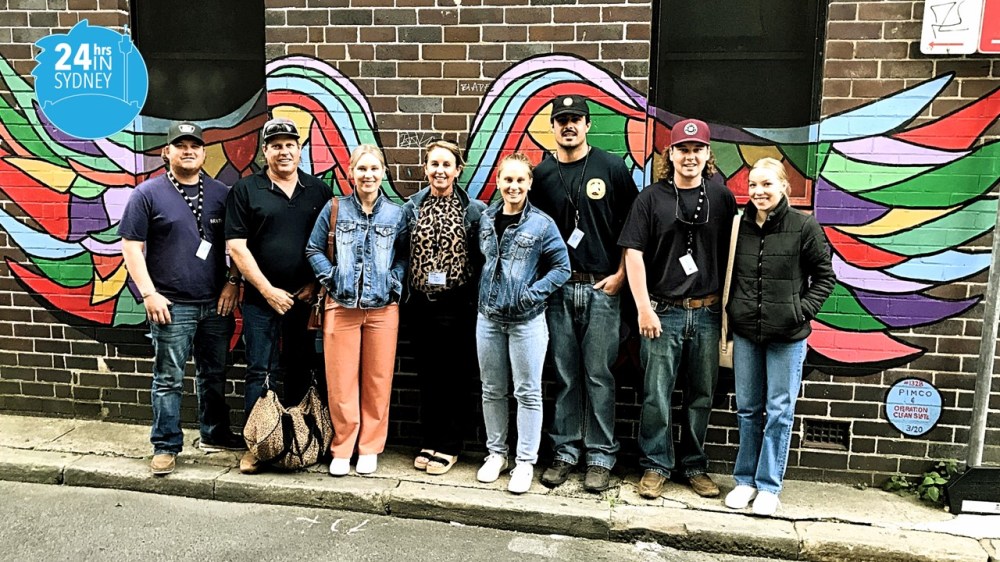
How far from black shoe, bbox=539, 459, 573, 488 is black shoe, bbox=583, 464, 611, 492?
0.40 ft

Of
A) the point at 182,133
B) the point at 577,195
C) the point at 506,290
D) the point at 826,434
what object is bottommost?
the point at 826,434

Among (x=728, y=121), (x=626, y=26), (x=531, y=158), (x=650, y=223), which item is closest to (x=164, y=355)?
(x=531, y=158)

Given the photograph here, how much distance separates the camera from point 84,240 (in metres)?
5.31

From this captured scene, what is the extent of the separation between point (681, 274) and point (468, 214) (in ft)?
A: 4.17

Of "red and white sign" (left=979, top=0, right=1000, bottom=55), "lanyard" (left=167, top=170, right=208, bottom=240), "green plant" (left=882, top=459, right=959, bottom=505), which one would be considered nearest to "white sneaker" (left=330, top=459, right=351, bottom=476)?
"lanyard" (left=167, top=170, right=208, bottom=240)

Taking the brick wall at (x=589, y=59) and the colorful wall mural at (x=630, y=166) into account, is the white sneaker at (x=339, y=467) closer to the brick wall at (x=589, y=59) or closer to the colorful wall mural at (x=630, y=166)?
the brick wall at (x=589, y=59)

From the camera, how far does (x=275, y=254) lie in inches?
176

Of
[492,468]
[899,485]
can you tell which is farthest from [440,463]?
[899,485]

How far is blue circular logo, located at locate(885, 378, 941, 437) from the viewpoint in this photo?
4520 millimetres

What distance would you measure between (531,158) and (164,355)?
2.53m

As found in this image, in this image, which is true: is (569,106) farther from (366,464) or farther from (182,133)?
(366,464)

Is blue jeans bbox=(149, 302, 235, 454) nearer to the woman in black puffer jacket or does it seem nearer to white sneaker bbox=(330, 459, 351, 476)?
white sneaker bbox=(330, 459, 351, 476)

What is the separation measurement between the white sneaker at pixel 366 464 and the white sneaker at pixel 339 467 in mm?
67

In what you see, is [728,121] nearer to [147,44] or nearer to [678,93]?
[678,93]
